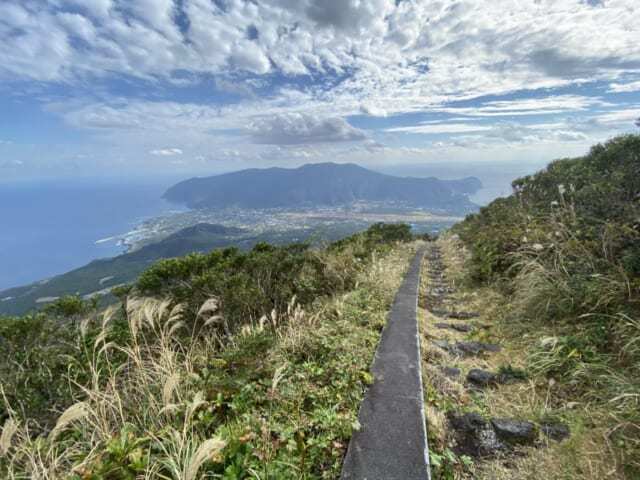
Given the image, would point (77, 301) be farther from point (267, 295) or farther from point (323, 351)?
point (323, 351)

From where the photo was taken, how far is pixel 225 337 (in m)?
4.59

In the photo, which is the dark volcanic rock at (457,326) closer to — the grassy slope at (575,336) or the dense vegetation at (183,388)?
the grassy slope at (575,336)

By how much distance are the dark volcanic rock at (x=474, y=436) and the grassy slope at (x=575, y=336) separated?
0.44 ft

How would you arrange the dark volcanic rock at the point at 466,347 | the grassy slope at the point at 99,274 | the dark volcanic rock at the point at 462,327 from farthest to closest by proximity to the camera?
the grassy slope at the point at 99,274
the dark volcanic rock at the point at 462,327
the dark volcanic rock at the point at 466,347

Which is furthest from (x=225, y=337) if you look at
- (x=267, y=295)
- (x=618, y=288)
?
(x=618, y=288)

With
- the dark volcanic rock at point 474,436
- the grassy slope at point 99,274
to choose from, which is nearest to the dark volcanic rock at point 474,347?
the dark volcanic rock at point 474,436

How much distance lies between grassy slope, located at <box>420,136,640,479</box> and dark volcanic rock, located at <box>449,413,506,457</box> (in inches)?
5.2

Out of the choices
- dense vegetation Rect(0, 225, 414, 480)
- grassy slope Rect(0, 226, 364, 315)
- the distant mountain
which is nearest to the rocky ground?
dense vegetation Rect(0, 225, 414, 480)

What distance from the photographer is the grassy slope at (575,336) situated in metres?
1.96

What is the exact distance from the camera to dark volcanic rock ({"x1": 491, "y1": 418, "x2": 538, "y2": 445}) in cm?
224

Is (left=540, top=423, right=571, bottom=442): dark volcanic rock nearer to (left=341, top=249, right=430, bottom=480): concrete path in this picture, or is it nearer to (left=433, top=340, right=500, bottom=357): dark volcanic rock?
(left=341, top=249, right=430, bottom=480): concrete path

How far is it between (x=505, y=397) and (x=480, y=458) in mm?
883

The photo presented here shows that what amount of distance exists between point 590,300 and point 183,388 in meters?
4.67

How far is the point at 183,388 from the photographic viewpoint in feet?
8.90
